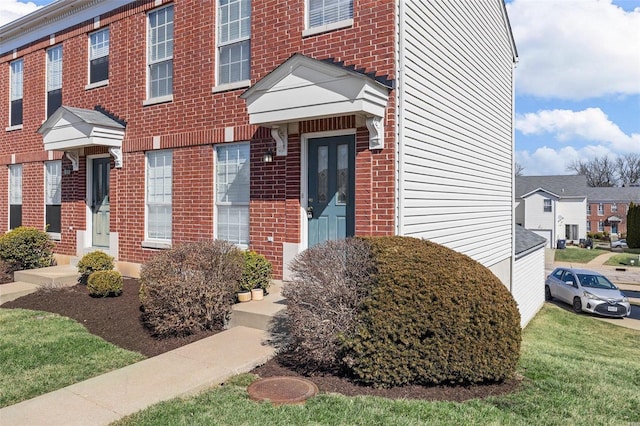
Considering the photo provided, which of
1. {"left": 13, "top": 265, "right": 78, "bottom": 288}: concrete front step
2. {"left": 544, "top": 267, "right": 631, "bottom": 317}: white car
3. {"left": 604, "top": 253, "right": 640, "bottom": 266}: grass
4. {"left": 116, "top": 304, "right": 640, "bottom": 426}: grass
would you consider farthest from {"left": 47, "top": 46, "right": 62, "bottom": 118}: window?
{"left": 604, "top": 253, "right": 640, "bottom": 266}: grass

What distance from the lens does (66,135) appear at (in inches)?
422

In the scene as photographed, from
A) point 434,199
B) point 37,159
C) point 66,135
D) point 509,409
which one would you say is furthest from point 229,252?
point 37,159

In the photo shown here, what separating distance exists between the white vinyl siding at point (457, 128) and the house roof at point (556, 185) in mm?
38067

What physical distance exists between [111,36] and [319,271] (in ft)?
29.8

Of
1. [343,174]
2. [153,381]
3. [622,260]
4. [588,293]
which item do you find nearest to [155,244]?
[343,174]

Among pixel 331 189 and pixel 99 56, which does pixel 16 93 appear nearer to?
pixel 99 56

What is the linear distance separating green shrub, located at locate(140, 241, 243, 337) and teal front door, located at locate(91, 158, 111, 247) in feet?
17.9

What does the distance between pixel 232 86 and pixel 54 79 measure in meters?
7.05

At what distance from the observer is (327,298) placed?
4.98 m

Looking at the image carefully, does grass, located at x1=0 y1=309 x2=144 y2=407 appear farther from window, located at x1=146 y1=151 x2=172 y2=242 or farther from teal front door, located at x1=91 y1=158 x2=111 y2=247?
teal front door, located at x1=91 y1=158 x2=111 y2=247

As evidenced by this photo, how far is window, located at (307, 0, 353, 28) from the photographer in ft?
24.2

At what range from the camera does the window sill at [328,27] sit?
285 inches

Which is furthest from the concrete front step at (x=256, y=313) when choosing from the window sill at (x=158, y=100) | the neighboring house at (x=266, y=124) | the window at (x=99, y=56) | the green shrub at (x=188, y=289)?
the window at (x=99, y=56)

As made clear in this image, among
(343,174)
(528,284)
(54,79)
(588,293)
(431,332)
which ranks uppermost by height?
(54,79)
